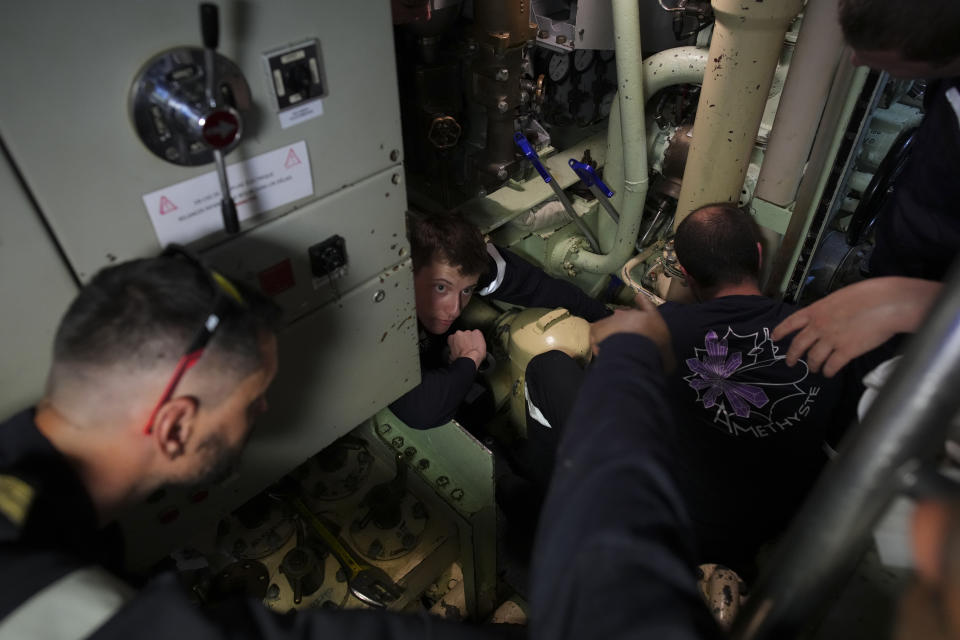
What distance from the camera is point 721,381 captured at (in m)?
1.77

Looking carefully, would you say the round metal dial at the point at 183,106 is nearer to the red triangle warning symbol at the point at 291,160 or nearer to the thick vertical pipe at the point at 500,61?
the red triangle warning symbol at the point at 291,160

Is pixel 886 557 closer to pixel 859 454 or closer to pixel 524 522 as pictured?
pixel 859 454

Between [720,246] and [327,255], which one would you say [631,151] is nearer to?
[720,246]

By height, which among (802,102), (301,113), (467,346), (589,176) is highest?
(301,113)

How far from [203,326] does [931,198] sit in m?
1.71

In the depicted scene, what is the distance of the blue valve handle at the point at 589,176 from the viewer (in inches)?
98.0

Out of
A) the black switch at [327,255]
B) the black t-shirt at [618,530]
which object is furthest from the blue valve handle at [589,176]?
the black t-shirt at [618,530]

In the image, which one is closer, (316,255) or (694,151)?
(316,255)

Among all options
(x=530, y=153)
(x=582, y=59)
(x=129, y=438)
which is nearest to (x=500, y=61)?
(x=530, y=153)

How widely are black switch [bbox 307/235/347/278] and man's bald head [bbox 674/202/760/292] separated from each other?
117 centimetres

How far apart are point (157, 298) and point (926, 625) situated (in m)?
0.97

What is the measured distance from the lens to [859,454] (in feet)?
1.83

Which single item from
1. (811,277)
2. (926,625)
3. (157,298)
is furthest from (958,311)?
(811,277)

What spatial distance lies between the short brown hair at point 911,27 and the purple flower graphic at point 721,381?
2.60 feet
